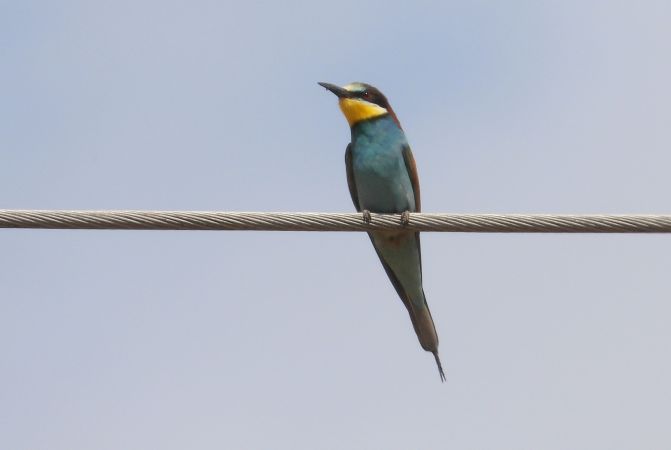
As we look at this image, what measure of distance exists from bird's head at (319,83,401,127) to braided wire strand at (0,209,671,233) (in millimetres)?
2153

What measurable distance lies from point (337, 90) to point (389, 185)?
0.76 metres

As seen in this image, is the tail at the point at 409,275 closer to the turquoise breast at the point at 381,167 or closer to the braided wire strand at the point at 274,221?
the turquoise breast at the point at 381,167

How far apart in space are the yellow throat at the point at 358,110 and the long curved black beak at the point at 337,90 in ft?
0.09

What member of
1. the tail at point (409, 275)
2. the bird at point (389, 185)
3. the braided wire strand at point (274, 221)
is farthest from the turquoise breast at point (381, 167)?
the braided wire strand at point (274, 221)

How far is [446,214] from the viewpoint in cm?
391

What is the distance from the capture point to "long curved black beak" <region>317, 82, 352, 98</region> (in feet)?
20.0

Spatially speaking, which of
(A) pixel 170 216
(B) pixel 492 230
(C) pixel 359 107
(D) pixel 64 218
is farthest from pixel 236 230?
(C) pixel 359 107

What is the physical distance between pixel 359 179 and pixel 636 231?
2.23m

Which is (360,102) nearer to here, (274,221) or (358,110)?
(358,110)

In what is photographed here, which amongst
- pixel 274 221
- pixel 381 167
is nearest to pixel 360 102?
pixel 381 167

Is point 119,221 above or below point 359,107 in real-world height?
below

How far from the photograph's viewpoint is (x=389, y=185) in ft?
18.4

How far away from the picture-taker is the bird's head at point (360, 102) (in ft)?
19.6

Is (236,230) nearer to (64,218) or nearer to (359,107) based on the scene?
(64,218)
